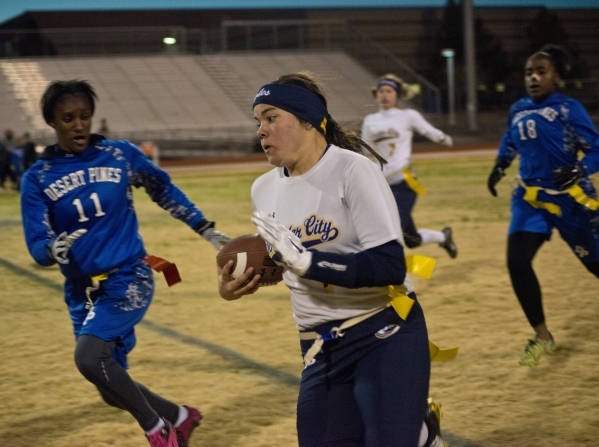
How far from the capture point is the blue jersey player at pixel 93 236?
4012mm

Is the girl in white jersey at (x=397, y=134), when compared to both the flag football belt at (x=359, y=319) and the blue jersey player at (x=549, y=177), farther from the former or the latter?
the flag football belt at (x=359, y=319)

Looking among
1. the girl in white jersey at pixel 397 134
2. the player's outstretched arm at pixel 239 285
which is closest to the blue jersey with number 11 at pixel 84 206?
the player's outstretched arm at pixel 239 285

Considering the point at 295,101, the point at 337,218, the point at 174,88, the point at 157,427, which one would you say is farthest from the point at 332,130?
the point at 174,88

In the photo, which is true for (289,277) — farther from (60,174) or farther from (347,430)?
(60,174)

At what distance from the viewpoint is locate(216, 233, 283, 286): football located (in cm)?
335

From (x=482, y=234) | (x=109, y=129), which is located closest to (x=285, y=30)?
(x=109, y=129)

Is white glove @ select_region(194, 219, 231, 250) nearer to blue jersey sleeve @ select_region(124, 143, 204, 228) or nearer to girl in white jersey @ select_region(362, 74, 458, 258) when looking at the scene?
blue jersey sleeve @ select_region(124, 143, 204, 228)

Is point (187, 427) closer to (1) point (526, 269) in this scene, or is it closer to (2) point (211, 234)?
(2) point (211, 234)

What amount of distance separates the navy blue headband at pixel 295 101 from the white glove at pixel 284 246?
0.47 metres

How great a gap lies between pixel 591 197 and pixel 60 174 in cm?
345

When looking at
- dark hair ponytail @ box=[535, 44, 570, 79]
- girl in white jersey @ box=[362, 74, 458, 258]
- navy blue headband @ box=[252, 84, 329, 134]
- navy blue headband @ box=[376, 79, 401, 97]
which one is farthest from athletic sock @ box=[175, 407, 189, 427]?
navy blue headband @ box=[376, 79, 401, 97]

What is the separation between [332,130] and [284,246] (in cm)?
71

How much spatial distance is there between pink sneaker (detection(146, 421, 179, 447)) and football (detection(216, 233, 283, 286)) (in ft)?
3.54

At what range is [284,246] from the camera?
2725 mm
